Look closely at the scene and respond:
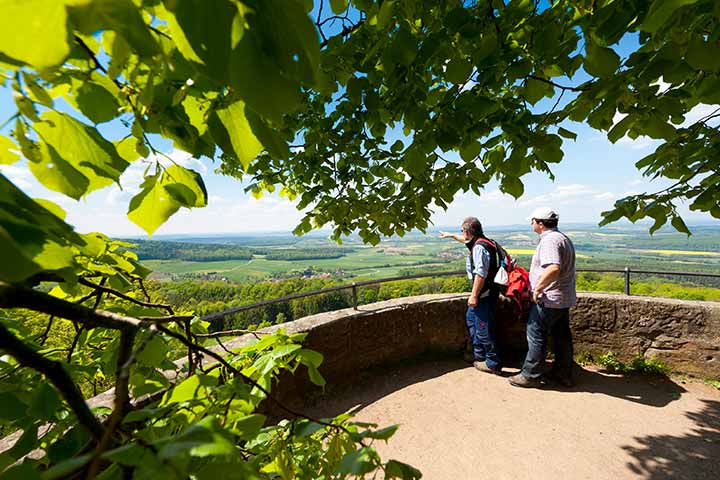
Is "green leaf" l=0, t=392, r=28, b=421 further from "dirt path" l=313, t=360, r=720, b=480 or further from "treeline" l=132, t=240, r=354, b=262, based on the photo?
"treeline" l=132, t=240, r=354, b=262

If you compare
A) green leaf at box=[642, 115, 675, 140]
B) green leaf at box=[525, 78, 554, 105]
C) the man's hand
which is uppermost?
green leaf at box=[525, 78, 554, 105]

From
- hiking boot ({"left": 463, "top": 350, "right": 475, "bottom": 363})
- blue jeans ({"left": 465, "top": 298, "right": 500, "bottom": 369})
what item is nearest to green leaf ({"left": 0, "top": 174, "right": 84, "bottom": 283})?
blue jeans ({"left": 465, "top": 298, "right": 500, "bottom": 369})

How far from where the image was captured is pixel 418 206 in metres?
3.07

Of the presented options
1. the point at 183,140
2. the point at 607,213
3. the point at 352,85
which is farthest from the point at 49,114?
the point at 607,213

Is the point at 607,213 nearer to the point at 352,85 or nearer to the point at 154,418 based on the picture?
the point at 352,85

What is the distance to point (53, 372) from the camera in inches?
18.1

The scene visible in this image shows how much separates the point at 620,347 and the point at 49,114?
630 centimetres

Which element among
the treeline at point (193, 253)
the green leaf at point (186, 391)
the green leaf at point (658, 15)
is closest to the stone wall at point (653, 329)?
the green leaf at point (658, 15)

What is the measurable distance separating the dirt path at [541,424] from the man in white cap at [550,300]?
26 cm

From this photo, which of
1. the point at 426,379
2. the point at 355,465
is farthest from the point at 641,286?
the point at 355,465

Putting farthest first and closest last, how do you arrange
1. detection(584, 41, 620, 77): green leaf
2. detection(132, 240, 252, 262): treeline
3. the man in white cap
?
detection(132, 240, 252, 262): treeline
the man in white cap
detection(584, 41, 620, 77): green leaf

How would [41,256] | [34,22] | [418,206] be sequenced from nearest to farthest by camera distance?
1. [34,22]
2. [41,256]
3. [418,206]

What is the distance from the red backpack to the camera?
4.34 meters

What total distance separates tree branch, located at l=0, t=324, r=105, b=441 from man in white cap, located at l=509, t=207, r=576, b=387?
416 centimetres
